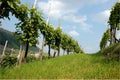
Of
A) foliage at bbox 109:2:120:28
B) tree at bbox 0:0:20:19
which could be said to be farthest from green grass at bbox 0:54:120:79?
foliage at bbox 109:2:120:28

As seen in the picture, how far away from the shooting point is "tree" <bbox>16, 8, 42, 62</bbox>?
39062 millimetres

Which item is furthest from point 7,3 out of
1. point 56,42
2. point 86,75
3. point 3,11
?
point 56,42

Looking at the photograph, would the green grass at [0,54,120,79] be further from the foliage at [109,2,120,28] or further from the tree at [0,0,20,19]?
the foliage at [109,2,120,28]

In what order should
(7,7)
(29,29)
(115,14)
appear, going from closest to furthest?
(7,7), (29,29), (115,14)

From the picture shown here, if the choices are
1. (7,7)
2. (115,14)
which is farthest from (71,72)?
(115,14)

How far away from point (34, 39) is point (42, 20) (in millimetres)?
4966

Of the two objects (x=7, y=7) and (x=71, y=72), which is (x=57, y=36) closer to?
(x=71, y=72)

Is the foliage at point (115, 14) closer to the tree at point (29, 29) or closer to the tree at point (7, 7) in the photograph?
the tree at point (29, 29)

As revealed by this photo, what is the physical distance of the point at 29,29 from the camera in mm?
39719

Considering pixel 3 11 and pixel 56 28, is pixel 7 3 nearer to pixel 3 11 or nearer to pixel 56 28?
pixel 3 11

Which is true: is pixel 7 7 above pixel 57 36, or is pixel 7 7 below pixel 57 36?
below

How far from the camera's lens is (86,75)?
23938mm

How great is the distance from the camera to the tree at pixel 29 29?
39062 mm

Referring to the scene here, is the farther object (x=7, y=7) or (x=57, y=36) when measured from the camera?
(x=57, y=36)
